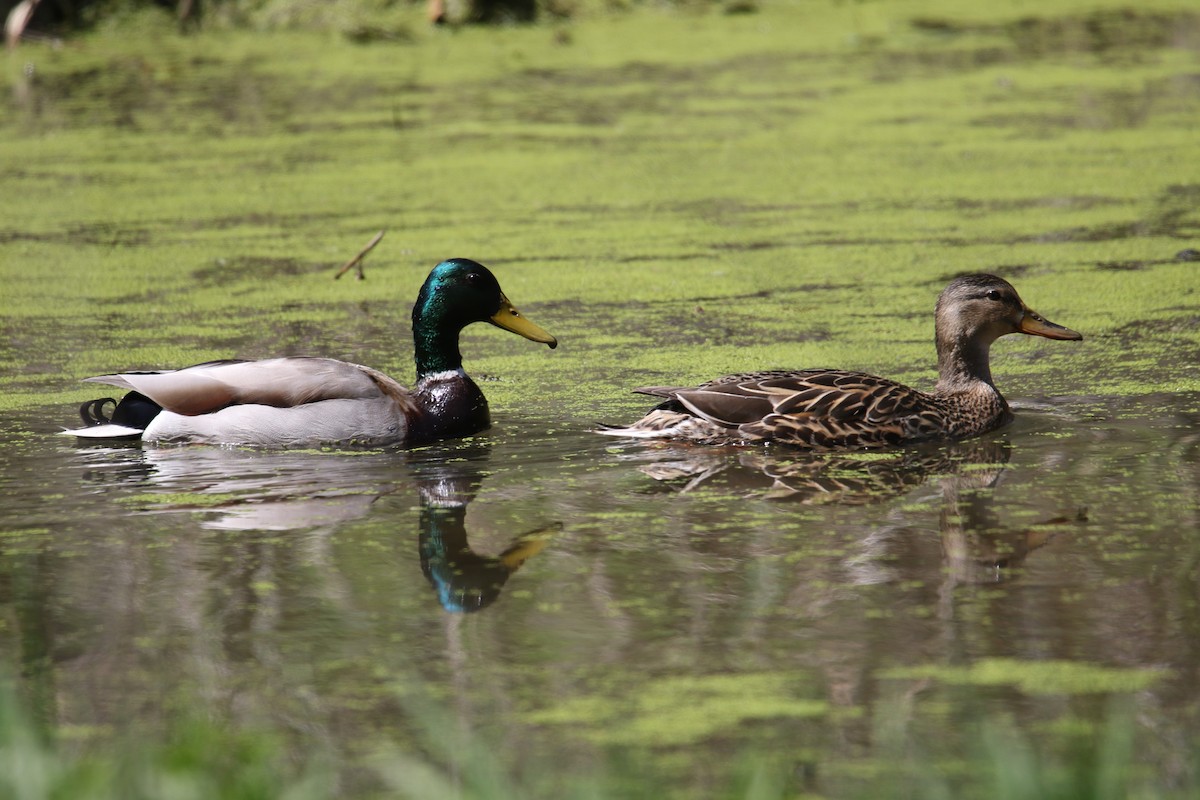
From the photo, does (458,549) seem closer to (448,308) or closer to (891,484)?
(891,484)

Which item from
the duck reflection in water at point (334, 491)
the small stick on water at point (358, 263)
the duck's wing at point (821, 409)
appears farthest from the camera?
the small stick on water at point (358, 263)

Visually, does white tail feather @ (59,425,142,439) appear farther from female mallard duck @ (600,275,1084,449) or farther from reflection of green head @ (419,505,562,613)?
female mallard duck @ (600,275,1084,449)

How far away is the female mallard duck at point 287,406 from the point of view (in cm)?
583

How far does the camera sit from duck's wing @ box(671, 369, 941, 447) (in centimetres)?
561

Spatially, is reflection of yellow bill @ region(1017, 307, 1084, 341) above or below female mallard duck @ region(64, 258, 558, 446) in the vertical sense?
above

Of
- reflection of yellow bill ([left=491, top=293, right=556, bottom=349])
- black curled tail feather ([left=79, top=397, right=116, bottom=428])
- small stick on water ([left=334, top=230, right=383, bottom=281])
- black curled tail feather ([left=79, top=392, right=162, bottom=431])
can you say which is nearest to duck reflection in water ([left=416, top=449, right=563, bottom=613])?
reflection of yellow bill ([left=491, top=293, right=556, bottom=349])

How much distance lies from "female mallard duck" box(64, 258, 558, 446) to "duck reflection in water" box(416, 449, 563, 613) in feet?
1.33

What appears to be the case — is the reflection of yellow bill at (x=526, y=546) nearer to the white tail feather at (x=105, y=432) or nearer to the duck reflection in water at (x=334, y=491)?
the duck reflection in water at (x=334, y=491)

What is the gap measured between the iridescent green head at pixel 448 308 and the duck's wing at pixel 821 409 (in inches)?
33.7

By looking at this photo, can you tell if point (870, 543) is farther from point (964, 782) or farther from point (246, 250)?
point (246, 250)

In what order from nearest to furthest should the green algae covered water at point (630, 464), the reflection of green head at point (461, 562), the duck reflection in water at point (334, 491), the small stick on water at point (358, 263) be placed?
the green algae covered water at point (630, 464) → the reflection of green head at point (461, 562) → the duck reflection in water at point (334, 491) → the small stick on water at point (358, 263)

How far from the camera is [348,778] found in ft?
10.6

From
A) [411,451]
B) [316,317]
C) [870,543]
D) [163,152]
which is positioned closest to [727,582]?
[870,543]

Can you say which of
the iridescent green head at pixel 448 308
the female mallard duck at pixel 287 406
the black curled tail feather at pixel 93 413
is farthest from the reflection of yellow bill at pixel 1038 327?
the black curled tail feather at pixel 93 413
